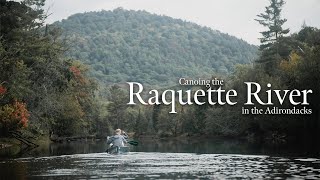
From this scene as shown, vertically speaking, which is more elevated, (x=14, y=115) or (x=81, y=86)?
(x=81, y=86)

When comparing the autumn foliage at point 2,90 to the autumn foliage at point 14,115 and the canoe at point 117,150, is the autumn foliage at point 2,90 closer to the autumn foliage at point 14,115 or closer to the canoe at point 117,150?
the autumn foliage at point 14,115

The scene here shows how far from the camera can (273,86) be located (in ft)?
237

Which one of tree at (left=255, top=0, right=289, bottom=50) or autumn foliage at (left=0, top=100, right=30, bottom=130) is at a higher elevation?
tree at (left=255, top=0, right=289, bottom=50)

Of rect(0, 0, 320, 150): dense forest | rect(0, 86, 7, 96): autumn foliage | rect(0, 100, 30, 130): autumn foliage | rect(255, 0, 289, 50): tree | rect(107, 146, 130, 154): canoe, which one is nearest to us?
rect(107, 146, 130, 154): canoe

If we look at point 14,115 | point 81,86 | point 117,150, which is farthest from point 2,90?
point 81,86

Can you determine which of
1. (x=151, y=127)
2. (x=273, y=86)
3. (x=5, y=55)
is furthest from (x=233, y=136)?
(x=5, y=55)

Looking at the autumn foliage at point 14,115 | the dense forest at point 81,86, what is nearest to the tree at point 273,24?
the dense forest at point 81,86

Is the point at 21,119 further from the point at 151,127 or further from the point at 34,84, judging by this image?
the point at 151,127

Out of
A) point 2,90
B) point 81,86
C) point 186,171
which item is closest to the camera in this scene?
point 186,171

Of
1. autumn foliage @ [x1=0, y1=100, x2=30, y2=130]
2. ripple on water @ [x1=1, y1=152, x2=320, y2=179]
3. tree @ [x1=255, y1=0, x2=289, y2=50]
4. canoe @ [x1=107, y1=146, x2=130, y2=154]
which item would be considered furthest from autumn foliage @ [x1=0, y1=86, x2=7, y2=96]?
tree @ [x1=255, y1=0, x2=289, y2=50]

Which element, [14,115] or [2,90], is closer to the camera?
[2,90]

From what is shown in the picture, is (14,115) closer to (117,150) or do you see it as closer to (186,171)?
(117,150)

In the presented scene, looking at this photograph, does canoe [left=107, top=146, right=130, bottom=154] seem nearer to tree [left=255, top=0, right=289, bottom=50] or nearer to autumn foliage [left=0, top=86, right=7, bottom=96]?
autumn foliage [left=0, top=86, right=7, bottom=96]

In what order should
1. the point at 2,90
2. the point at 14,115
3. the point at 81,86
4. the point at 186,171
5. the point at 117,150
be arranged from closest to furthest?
the point at 186,171
the point at 117,150
the point at 2,90
the point at 14,115
the point at 81,86
